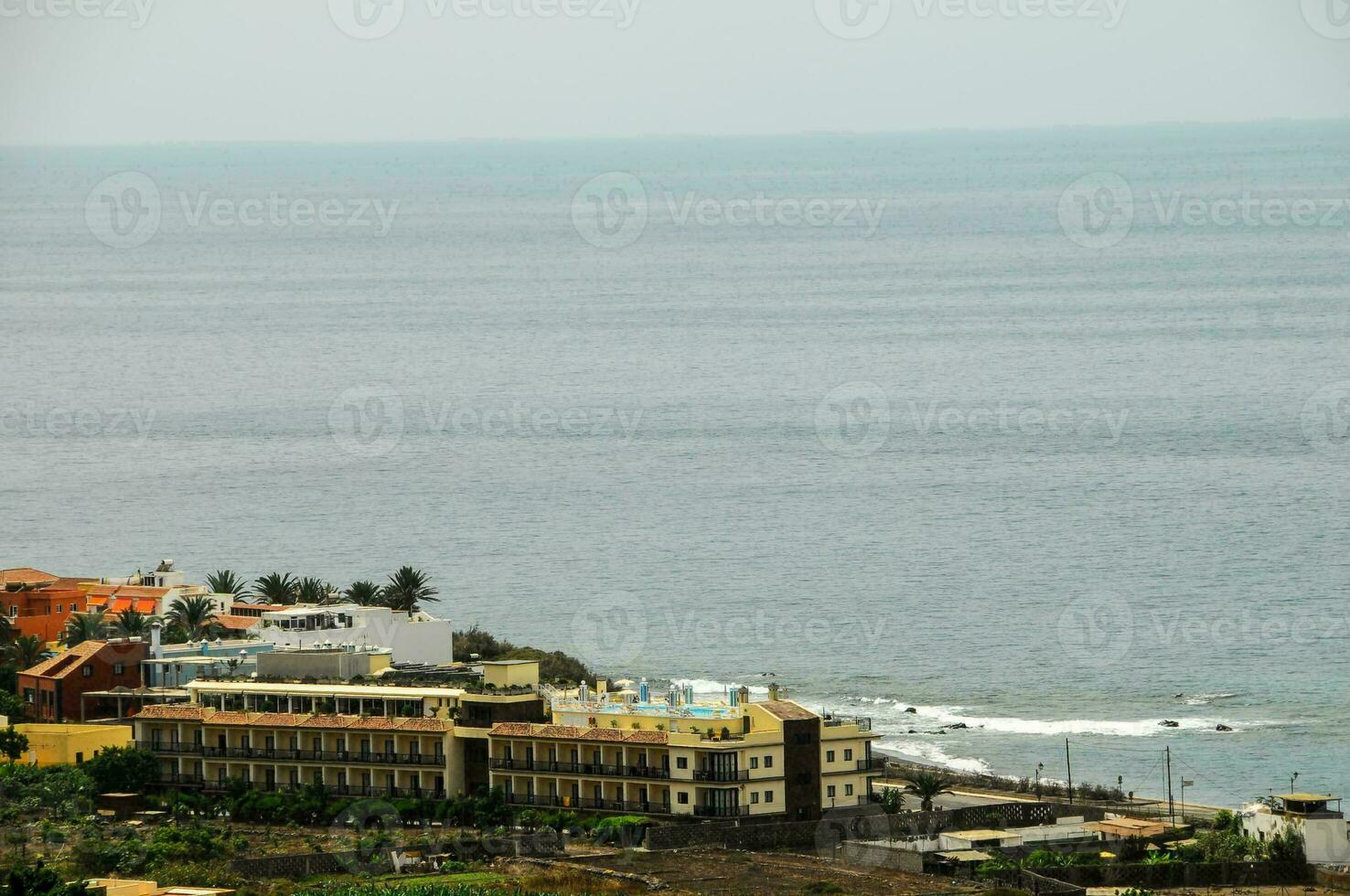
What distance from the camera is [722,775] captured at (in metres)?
51.4

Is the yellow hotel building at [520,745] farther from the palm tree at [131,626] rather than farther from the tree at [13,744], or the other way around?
the palm tree at [131,626]

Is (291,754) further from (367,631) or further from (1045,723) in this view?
(1045,723)

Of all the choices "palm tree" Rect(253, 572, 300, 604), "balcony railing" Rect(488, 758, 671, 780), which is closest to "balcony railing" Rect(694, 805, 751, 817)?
"balcony railing" Rect(488, 758, 671, 780)

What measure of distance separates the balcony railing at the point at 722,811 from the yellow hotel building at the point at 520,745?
0.02 m

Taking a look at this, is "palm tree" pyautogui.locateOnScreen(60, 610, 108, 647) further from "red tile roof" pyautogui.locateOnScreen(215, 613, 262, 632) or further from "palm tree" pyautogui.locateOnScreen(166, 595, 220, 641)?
"red tile roof" pyautogui.locateOnScreen(215, 613, 262, 632)

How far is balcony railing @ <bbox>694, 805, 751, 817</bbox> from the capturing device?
51178 mm

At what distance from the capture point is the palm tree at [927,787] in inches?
2080

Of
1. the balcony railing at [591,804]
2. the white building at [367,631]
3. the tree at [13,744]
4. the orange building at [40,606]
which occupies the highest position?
the orange building at [40,606]

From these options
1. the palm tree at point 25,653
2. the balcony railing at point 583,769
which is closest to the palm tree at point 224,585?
the palm tree at point 25,653

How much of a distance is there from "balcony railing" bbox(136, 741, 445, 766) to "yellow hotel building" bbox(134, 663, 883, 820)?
0.11ft

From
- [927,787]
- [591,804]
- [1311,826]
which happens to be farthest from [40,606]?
[1311,826]

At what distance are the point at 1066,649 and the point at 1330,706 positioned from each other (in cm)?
1191

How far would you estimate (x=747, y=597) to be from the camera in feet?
309

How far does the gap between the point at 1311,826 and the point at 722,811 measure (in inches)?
412
